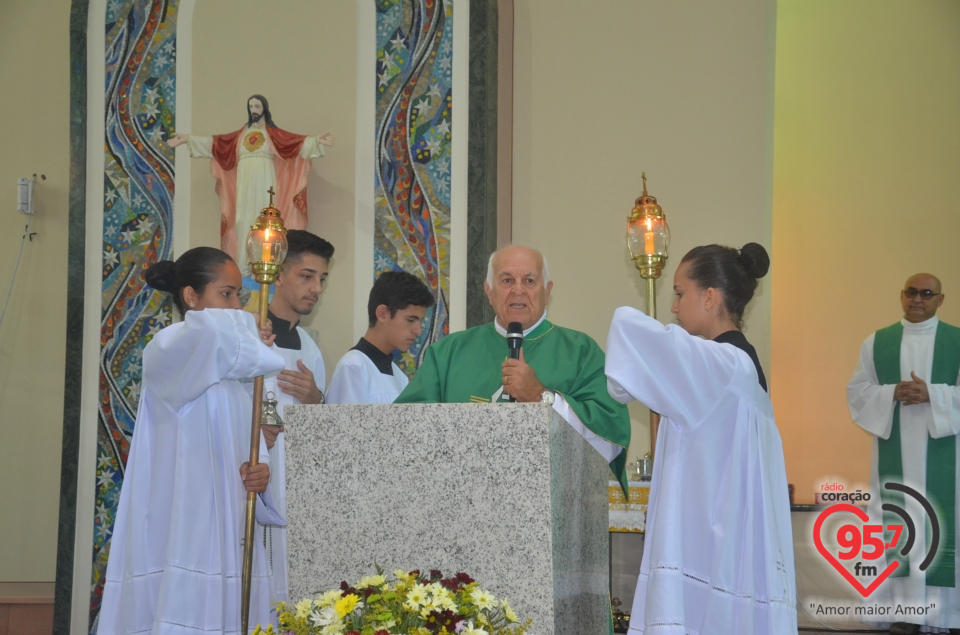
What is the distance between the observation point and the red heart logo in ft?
22.6

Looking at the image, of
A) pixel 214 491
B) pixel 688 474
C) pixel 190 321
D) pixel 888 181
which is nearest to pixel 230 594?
pixel 214 491

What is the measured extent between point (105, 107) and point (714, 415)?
5.87m

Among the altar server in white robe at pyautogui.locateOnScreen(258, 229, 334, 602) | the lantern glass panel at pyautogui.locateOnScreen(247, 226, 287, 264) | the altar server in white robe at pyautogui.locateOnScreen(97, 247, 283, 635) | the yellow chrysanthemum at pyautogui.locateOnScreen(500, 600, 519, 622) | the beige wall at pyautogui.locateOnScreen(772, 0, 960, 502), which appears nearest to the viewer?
the yellow chrysanthemum at pyautogui.locateOnScreen(500, 600, 519, 622)

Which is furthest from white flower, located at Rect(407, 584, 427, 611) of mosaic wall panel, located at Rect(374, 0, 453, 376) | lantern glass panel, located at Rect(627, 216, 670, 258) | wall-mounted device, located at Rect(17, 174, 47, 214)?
wall-mounted device, located at Rect(17, 174, 47, 214)

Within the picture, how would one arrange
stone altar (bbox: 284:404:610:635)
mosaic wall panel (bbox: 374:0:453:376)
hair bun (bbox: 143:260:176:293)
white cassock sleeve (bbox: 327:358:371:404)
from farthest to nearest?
1. mosaic wall panel (bbox: 374:0:453:376)
2. white cassock sleeve (bbox: 327:358:371:404)
3. hair bun (bbox: 143:260:176:293)
4. stone altar (bbox: 284:404:610:635)

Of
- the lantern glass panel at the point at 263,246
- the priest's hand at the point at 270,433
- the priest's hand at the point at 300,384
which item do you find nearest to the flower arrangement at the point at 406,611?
the priest's hand at the point at 270,433

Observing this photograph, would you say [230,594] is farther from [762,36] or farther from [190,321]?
[762,36]

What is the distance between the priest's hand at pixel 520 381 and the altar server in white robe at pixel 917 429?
430cm

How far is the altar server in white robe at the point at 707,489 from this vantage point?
316 cm

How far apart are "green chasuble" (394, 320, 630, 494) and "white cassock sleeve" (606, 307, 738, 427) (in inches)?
22.0

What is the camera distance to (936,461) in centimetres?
689

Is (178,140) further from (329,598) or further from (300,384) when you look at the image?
(329,598)

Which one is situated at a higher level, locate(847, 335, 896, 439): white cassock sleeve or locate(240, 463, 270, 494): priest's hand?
locate(847, 335, 896, 439): white cassock sleeve

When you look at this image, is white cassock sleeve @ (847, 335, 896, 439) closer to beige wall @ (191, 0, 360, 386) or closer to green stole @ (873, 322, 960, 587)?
green stole @ (873, 322, 960, 587)
